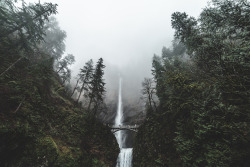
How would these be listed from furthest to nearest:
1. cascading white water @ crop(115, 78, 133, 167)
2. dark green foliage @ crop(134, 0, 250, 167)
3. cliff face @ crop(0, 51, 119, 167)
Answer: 1. cascading white water @ crop(115, 78, 133, 167)
2. cliff face @ crop(0, 51, 119, 167)
3. dark green foliage @ crop(134, 0, 250, 167)

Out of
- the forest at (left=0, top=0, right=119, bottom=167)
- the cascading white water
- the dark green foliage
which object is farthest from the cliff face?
the dark green foliage

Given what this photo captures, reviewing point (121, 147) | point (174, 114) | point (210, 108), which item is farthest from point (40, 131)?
point (121, 147)

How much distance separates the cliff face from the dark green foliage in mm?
6602

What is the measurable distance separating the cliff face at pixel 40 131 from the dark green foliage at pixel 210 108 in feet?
21.7

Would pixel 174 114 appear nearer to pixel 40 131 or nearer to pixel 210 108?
pixel 210 108

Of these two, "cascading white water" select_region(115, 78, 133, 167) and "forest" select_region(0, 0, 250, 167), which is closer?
"forest" select_region(0, 0, 250, 167)

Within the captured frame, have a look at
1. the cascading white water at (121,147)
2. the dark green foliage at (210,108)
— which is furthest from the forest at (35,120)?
the dark green foliage at (210,108)

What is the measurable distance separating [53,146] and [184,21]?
22.8 m

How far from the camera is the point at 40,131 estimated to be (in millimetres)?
10961

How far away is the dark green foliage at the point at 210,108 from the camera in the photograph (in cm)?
667

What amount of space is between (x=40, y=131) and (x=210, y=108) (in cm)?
1509

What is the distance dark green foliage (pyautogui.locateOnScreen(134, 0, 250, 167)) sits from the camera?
667 cm

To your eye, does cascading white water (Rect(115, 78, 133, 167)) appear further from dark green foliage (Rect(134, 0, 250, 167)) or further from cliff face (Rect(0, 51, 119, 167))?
dark green foliage (Rect(134, 0, 250, 167))

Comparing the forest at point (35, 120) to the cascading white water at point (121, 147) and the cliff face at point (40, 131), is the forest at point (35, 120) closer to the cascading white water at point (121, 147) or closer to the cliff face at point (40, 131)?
the cliff face at point (40, 131)
